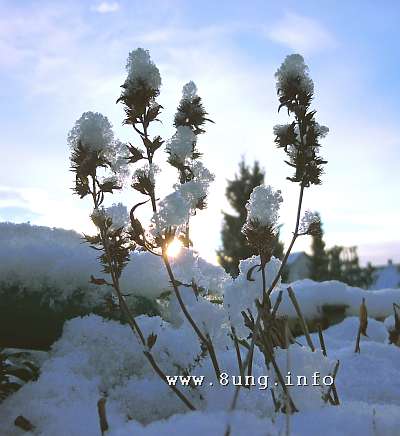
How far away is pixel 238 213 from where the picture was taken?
2367cm

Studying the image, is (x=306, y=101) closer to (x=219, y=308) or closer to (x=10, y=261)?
(x=219, y=308)

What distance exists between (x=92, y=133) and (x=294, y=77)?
819 millimetres

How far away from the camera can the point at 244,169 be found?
79.7 ft

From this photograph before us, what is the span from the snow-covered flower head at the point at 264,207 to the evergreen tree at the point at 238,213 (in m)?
20.2

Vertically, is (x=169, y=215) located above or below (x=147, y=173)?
below

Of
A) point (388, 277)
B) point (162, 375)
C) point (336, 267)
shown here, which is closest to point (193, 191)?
point (162, 375)

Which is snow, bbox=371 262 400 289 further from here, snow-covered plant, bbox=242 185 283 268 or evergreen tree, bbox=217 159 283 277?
snow-covered plant, bbox=242 185 283 268

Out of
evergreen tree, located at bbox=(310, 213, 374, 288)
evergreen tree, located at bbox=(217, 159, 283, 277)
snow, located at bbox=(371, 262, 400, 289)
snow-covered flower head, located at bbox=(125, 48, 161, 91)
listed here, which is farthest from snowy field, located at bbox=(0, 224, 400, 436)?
snow, located at bbox=(371, 262, 400, 289)

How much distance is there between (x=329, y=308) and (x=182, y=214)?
3.38 meters

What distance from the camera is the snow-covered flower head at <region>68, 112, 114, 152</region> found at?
1.91 metres

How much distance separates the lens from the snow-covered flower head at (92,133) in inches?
75.2

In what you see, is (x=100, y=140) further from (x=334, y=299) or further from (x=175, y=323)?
(x=334, y=299)

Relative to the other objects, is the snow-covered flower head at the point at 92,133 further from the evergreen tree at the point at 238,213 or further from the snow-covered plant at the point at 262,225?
the evergreen tree at the point at 238,213


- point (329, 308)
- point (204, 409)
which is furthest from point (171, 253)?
point (329, 308)
